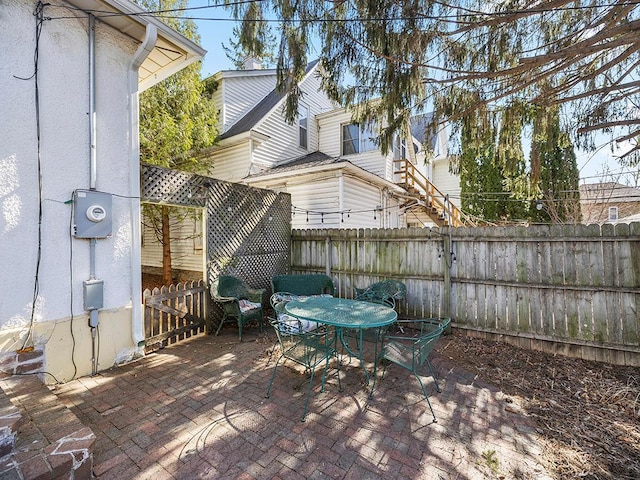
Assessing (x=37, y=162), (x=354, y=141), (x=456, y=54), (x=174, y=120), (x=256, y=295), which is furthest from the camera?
(x=354, y=141)

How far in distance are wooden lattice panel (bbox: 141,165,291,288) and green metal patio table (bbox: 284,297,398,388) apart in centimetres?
Result: 231

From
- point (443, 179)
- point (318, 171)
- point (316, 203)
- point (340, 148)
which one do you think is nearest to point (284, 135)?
point (340, 148)

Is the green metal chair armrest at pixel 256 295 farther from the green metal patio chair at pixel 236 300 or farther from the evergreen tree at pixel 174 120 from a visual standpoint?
the evergreen tree at pixel 174 120

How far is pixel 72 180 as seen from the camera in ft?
11.8

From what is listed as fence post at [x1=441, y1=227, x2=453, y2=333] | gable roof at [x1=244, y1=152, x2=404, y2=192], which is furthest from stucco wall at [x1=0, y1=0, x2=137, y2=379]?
gable roof at [x1=244, y1=152, x2=404, y2=192]

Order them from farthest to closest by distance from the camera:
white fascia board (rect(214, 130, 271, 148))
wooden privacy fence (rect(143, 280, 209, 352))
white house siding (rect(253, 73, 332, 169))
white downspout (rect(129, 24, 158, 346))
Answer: white house siding (rect(253, 73, 332, 169)) → white fascia board (rect(214, 130, 271, 148)) → wooden privacy fence (rect(143, 280, 209, 352)) → white downspout (rect(129, 24, 158, 346))

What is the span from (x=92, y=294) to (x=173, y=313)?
53.1 inches

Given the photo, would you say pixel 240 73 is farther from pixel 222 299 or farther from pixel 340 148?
pixel 222 299

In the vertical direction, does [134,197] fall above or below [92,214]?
above

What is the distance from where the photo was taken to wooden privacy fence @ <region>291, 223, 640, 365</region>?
14.0 feet

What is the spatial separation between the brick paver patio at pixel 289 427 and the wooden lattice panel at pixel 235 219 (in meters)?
2.33

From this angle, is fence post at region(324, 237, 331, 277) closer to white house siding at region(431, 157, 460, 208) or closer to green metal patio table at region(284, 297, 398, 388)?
green metal patio table at region(284, 297, 398, 388)

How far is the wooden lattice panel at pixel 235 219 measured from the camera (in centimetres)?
480

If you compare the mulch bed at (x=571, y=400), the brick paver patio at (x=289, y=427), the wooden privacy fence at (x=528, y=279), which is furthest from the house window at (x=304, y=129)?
the brick paver patio at (x=289, y=427)
